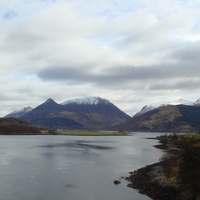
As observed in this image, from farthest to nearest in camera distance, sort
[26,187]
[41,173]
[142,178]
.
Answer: [41,173]
[142,178]
[26,187]

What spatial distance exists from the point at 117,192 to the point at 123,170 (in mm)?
17713

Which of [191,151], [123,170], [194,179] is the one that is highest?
[191,151]

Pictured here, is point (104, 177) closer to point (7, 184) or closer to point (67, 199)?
point (67, 199)

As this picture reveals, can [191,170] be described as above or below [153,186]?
above

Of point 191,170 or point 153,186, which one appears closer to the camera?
point 191,170

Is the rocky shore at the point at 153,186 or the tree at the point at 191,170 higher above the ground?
the tree at the point at 191,170

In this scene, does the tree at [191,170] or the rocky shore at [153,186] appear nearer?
the tree at [191,170]

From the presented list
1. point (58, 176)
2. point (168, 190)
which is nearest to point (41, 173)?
point (58, 176)

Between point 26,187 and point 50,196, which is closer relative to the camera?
point 50,196

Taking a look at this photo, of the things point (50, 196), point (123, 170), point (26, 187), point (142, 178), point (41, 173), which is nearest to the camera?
point (50, 196)

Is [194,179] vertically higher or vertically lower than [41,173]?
higher

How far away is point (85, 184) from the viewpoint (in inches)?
1544

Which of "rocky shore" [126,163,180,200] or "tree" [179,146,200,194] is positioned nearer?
"tree" [179,146,200,194]

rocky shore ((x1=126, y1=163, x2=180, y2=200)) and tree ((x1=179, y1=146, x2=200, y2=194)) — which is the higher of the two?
tree ((x1=179, y1=146, x2=200, y2=194))
